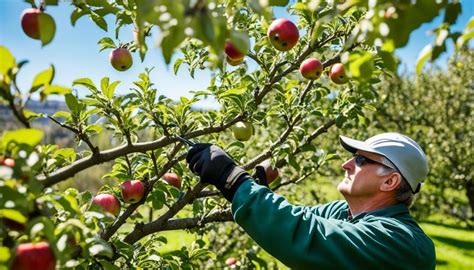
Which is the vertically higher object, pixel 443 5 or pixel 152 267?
pixel 443 5

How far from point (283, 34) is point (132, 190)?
3.42 feet

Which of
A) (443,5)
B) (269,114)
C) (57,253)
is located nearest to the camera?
(443,5)

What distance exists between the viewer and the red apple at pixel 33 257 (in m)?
1.29

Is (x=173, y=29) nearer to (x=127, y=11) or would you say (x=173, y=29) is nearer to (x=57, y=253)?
(x=57, y=253)

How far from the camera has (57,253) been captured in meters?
1.29

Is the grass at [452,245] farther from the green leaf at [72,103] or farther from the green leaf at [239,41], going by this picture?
the green leaf at [239,41]

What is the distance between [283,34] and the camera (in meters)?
2.47

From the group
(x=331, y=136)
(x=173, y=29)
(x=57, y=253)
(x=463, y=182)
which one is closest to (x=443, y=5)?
(x=173, y=29)

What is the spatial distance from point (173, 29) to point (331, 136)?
11680mm

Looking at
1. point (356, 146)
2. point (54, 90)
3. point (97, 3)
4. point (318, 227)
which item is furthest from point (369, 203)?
point (54, 90)

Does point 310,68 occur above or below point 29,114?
below

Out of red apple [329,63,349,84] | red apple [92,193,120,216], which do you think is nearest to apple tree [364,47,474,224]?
red apple [329,63,349,84]

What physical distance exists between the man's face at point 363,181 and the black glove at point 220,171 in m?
0.58

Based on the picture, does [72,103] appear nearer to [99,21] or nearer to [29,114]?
[99,21]
